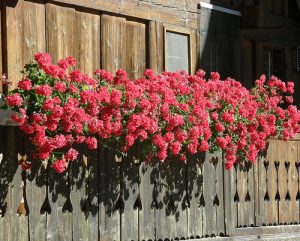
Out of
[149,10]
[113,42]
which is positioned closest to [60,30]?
[113,42]

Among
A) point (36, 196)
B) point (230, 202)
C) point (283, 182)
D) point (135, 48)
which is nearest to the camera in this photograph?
point (36, 196)

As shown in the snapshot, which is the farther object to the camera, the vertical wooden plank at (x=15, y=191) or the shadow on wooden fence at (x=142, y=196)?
the shadow on wooden fence at (x=142, y=196)

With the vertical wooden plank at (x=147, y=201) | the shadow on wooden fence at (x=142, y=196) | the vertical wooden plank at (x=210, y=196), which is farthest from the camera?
the vertical wooden plank at (x=210, y=196)

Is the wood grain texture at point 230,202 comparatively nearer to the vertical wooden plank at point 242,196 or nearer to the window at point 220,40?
the vertical wooden plank at point 242,196

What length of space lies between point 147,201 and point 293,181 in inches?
138

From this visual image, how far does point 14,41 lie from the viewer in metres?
10.6

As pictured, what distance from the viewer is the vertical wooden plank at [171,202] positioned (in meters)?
9.73

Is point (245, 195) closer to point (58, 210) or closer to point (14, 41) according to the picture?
point (14, 41)

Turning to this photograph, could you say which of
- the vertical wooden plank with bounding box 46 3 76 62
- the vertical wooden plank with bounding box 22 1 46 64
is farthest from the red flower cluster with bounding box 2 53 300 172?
the vertical wooden plank with bounding box 46 3 76 62

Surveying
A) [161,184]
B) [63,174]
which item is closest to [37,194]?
[63,174]

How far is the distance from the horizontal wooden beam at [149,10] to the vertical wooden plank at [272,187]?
2.66 meters

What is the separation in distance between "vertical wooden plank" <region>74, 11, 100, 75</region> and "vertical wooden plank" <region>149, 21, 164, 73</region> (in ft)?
3.49

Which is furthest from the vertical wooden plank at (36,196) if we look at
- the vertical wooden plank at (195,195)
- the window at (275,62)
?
the window at (275,62)

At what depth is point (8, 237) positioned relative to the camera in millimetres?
7770
